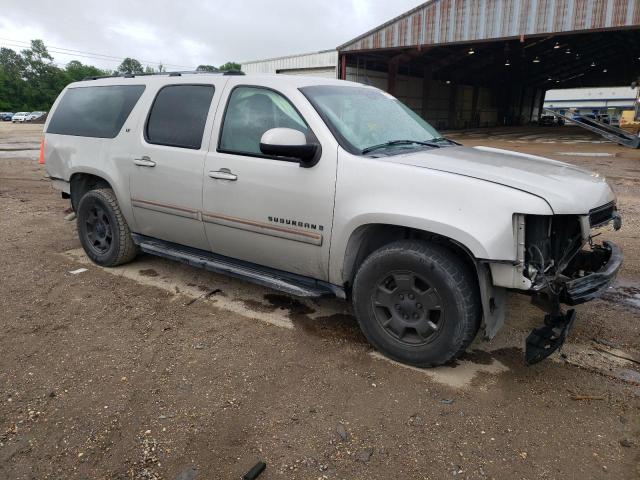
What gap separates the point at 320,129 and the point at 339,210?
23.3 inches

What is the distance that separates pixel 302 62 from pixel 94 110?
2794 centimetres

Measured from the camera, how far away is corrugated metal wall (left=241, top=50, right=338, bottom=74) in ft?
96.5

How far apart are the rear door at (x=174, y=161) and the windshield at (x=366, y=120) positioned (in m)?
0.98

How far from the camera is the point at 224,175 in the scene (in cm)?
372

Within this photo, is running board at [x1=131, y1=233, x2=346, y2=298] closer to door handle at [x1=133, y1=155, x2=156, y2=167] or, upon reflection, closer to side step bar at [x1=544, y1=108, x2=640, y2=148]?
door handle at [x1=133, y1=155, x2=156, y2=167]

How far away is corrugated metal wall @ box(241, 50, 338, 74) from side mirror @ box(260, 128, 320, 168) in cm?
2670

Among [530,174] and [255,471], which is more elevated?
[530,174]

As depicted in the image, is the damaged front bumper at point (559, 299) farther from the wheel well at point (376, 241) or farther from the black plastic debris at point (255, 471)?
the black plastic debris at point (255, 471)

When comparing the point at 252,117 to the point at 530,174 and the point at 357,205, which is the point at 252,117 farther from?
the point at 530,174

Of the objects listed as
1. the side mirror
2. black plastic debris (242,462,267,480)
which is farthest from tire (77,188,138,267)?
black plastic debris (242,462,267,480)

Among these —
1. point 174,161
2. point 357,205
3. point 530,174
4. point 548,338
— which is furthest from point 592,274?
point 174,161

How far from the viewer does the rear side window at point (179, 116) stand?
400 cm

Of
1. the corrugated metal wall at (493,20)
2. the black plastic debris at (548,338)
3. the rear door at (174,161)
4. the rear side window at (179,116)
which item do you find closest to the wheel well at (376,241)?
the black plastic debris at (548,338)

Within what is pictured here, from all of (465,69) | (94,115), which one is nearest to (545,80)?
(465,69)
